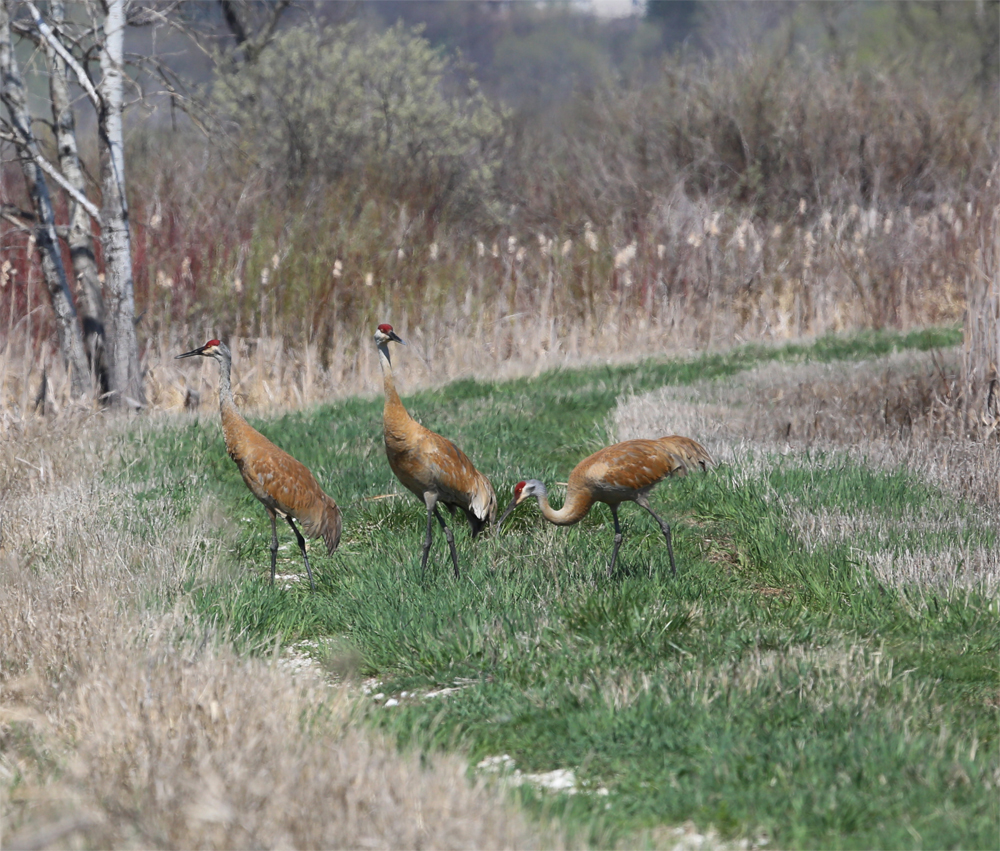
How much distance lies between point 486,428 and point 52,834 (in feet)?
21.3

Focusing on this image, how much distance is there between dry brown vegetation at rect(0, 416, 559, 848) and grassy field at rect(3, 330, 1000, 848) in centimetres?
14

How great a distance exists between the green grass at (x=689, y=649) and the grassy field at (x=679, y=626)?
0.01 m

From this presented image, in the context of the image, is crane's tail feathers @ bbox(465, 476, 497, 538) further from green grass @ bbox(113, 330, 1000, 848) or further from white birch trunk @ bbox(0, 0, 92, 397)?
white birch trunk @ bbox(0, 0, 92, 397)

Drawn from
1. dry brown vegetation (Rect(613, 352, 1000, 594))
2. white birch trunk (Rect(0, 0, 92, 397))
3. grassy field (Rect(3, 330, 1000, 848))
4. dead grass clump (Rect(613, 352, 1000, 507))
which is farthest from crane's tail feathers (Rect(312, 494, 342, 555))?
white birch trunk (Rect(0, 0, 92, 397))

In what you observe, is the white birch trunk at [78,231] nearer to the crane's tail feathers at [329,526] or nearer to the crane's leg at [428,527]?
the crane's tail feathers at [329,526]

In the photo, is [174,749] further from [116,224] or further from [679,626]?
[116,224]

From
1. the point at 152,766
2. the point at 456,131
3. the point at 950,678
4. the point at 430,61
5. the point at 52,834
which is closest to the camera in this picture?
the point at 52,834

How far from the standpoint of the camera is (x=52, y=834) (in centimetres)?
267

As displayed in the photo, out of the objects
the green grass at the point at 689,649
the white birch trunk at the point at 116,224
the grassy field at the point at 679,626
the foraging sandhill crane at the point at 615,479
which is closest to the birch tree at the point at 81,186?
the white birch trunk at the point at 116,224

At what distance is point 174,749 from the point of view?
3.33 meters

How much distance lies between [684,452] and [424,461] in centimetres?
130

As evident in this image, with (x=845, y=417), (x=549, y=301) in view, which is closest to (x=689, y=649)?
(x=845, y=417)

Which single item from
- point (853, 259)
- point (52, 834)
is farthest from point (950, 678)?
point (853, 259)

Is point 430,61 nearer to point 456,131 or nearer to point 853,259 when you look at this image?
→ point 456,131
